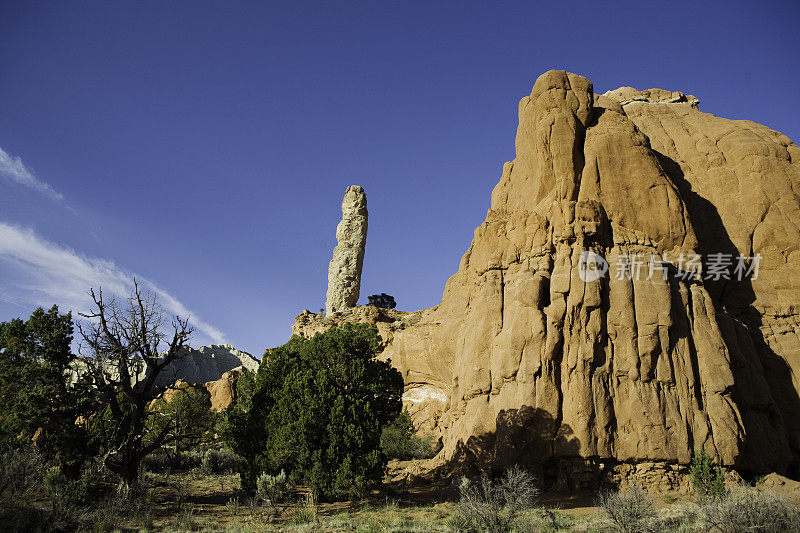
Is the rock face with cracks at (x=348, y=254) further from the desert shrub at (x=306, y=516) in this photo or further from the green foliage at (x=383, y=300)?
the desert shrub at (x=306, y=516)

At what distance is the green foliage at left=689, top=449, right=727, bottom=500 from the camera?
20.5 m

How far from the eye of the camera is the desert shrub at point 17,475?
15.0 metres

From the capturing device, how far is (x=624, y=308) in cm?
2455

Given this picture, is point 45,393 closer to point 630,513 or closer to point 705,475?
point 630,513

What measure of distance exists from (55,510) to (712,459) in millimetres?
25941

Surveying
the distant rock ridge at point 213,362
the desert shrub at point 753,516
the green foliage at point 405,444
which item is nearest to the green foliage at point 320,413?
the desert shrub at point 753,516

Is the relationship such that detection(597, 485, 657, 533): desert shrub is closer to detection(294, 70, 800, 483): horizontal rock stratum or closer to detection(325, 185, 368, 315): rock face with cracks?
detection(294, 70, 800, 483): horizontal rock stratum

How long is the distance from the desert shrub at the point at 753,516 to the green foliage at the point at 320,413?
11777 millimetres

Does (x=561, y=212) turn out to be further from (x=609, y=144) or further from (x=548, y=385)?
(x=548, y=385)

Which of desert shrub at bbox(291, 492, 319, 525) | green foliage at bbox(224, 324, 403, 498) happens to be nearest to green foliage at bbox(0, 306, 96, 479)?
green foliage at bbox(224, 324, 403, 498)

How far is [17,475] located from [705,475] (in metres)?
26.2

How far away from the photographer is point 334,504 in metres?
21.2

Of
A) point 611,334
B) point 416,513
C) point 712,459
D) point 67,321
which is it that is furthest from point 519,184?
point 67,321

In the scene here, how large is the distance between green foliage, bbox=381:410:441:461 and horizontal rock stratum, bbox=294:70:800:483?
7.87 metres
